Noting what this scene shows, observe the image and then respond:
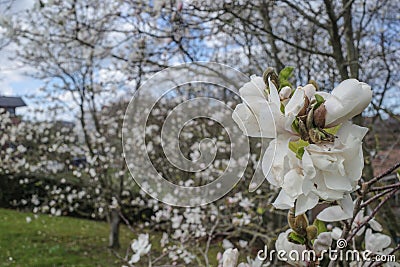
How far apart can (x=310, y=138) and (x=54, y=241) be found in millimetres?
5857

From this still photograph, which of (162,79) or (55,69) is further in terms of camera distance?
(55,69)

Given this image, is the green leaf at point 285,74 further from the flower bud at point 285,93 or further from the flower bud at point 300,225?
the flower bud at point 300,225

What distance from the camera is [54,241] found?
576cm

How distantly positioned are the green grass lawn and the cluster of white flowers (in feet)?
12.5

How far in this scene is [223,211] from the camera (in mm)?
4078

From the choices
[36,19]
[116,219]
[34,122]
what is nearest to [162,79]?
[36,19]

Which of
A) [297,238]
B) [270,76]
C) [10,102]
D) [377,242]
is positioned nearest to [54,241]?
[10,102]

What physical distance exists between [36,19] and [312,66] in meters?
3.21

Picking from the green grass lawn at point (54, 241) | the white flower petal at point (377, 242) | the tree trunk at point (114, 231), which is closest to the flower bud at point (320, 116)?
the white flower petal at point (377, 242)

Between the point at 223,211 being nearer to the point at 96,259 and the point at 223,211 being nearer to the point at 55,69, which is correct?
the point at 96,259

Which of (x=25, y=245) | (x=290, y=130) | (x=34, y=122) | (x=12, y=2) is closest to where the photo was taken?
(x=290, y=130)

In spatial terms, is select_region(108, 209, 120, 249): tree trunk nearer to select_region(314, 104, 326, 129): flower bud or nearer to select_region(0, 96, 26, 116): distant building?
select_region(0, 96, 26, 116): distant building

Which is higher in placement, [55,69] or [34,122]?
[55,69]

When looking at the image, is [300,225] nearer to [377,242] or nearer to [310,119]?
[310,119]
